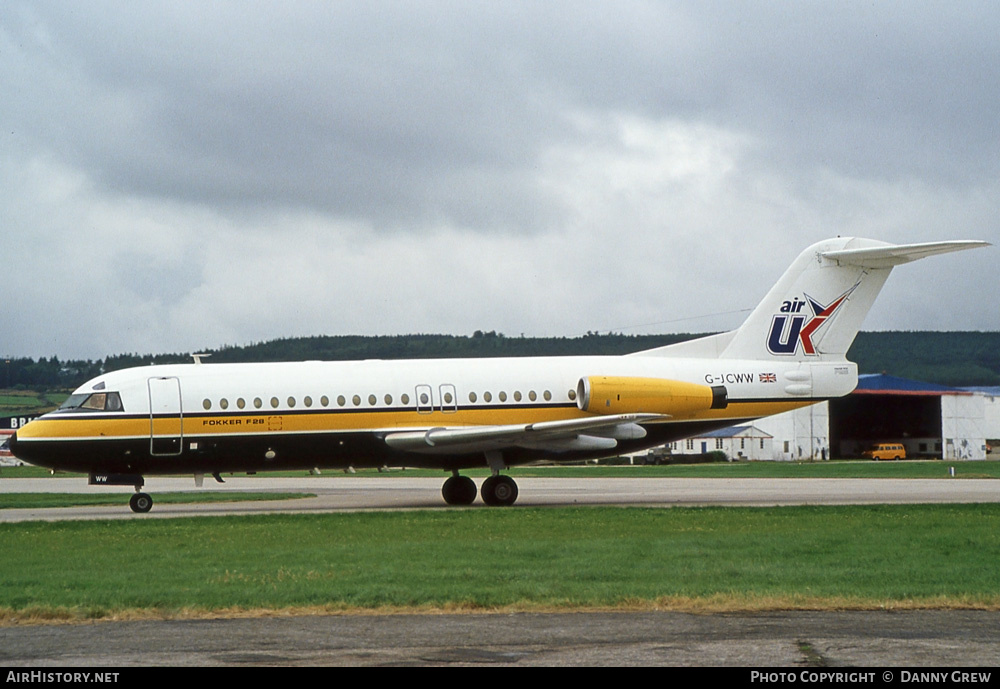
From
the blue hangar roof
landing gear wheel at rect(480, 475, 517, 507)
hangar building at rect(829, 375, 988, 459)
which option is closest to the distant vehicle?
hangar building at rect(829, 375, 988, 459)

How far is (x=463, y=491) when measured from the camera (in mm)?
29609

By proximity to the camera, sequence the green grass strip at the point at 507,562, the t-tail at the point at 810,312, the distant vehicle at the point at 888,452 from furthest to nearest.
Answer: the distant vehicle at the point at 888,452
the t-tail at the point at 810,312
the green grass strip at the point at 507,562

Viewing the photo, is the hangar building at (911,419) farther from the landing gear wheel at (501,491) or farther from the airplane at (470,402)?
the landing gear wheel at (501,491)

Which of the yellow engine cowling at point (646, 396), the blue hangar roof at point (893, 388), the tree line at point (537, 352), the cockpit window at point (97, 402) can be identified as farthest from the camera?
the tree line at point (537, 352)

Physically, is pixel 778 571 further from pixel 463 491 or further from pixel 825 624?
pixel 463 491

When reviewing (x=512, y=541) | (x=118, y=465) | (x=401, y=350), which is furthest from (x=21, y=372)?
(x=512, y=541)

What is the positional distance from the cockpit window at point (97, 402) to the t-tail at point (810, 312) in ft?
45.2

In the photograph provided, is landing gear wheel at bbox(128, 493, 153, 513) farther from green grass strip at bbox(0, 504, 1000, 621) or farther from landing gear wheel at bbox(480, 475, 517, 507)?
landing gear wheel at bbox(480, 475, 517, 507)

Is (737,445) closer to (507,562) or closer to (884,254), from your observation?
(884,254)

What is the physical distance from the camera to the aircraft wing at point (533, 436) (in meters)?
26.9

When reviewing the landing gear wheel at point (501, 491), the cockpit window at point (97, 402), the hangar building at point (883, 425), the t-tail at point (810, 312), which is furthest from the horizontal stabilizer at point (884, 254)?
the hangar building at point (883, 425)

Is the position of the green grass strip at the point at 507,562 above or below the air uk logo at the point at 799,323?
below

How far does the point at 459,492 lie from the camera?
97.1ft

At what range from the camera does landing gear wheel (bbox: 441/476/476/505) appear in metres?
29.5
